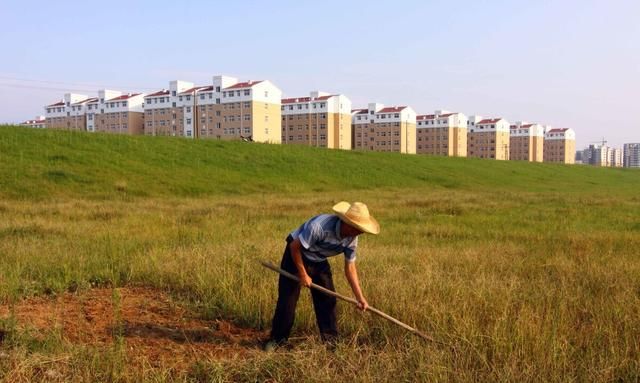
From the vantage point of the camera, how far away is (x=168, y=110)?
79.6 metres

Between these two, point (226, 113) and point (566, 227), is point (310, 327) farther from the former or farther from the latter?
point (226, 113)

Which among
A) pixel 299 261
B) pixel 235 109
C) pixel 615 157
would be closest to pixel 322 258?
pixel 299 261

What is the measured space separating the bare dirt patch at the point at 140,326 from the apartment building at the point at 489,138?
105632 mm

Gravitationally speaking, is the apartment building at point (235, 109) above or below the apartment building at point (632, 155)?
above

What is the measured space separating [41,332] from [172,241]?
13.5ft

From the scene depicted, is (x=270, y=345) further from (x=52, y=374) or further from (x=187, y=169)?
(x=187, y=169)

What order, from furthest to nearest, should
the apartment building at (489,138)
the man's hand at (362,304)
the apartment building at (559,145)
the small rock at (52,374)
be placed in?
the apartment building at (559,145) → the apartment building at (489,138) → the man's hand at (362,304) → the small rock at (52,374)

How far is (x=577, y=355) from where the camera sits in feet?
12.4

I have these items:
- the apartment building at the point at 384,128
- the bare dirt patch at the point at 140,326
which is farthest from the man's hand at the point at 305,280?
the apartment building at the point at 384,128

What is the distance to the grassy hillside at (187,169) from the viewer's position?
19594 millimetres

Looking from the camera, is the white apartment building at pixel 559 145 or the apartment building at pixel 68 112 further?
the white apartment building at pixel 559 145

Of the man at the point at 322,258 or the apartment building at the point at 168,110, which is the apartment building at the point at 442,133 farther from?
the man at the point at 322,258

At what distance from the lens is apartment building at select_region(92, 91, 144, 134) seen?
3314 inches

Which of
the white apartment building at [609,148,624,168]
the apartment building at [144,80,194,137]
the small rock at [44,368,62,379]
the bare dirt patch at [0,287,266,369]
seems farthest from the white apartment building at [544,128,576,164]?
the small rock at [44,368,62,379]
